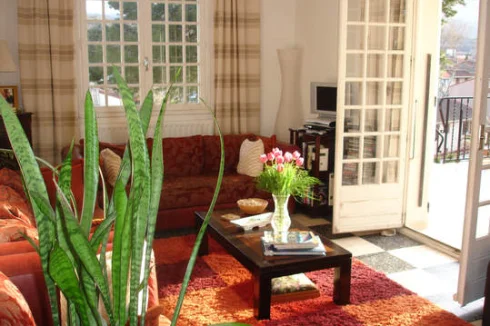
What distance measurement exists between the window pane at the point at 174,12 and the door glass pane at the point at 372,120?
7.69 ft

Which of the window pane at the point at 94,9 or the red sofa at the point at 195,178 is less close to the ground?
the window pane at the point at 94,9

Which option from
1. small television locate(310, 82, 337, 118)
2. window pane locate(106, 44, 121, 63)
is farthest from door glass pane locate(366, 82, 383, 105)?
window pane locate(106, 44, 121, 63)

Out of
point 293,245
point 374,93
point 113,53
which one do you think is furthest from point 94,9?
point 293,245

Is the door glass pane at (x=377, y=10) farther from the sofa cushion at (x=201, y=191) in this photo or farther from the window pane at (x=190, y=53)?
the window pane at (x=190, y=53)

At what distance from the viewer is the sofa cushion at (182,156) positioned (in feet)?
16.5

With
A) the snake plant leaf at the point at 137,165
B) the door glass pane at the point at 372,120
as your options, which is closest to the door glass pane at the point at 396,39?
the door glass pane at the point at 372,120

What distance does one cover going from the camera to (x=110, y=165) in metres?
4.41

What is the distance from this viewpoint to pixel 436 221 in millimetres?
5117

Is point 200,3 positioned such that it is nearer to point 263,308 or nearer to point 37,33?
point 37,33

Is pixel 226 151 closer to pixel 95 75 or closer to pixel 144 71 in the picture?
pixel 144 71

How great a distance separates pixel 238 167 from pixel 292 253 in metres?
2.16

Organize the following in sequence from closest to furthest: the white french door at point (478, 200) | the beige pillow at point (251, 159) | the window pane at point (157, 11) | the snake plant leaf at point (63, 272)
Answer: the snake plant leaf at point (63, 272)
the white french door at point (478, 200)
the beige pillow at point (251, 159)
the window pane at point (157, 11)

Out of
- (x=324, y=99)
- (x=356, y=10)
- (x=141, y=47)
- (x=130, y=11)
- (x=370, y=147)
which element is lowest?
(x=370, y=147)

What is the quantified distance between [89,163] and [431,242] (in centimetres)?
361
